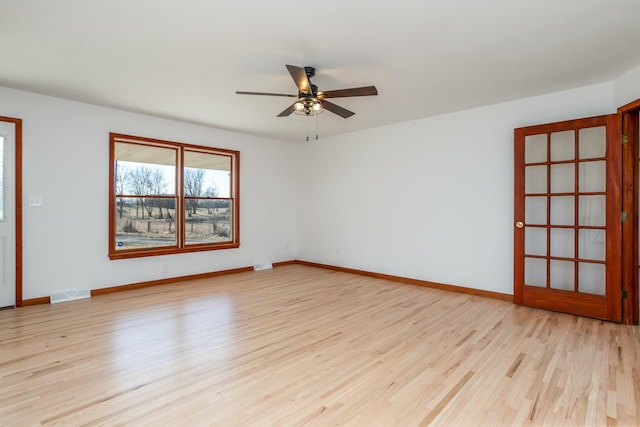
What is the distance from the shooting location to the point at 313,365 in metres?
2.60

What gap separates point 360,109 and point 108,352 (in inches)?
162

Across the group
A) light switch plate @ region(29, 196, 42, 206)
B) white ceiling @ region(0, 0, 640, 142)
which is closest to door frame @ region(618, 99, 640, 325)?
white ceiling @ region(0, 0, 640, 142)

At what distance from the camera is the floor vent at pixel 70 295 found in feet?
14.2

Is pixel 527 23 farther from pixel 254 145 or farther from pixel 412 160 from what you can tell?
pixel 254 145

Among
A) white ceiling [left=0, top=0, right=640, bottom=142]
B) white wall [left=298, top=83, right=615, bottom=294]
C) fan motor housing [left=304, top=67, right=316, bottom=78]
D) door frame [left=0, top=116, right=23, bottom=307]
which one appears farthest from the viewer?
white wall [left=298, top=83, right=615, bottom=294]

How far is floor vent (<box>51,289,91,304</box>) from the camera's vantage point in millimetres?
4340

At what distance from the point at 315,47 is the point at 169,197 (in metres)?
3.78

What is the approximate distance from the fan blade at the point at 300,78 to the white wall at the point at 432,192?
2.76 meters

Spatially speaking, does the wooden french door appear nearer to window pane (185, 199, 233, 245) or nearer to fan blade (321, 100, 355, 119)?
fan blade (321, 100, 355, 119)

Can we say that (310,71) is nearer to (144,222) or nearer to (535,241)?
(535,241)

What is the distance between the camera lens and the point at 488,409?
2033 mm

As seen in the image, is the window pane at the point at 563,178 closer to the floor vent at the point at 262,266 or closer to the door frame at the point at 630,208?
the door frame at the point at 630,208

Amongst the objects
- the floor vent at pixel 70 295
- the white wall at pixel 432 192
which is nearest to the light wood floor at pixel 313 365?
the floor vent at pixel 70 295

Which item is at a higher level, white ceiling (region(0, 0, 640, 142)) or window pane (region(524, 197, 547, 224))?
white ceiling (region(0, 0, 640, 142))
